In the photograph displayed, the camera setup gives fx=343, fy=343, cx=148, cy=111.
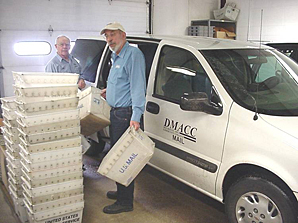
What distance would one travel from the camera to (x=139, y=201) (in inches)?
142

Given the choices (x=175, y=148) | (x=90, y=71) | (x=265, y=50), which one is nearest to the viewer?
(x=175, y=148)

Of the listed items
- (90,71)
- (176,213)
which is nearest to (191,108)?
(176,213)

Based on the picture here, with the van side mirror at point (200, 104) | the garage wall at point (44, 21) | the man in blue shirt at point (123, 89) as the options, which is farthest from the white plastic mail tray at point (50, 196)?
the garage wall at point (44, 21)

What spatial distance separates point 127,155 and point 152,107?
696mm

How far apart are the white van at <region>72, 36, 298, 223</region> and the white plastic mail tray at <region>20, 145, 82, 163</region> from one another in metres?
0.93

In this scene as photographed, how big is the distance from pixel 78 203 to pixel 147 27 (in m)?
5.49

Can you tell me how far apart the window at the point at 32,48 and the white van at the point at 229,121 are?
2.88m

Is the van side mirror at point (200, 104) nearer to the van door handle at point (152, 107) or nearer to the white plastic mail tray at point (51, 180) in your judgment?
the van door handle at point (152, 107)

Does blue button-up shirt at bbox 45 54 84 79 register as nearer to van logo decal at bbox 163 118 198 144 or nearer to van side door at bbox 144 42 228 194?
van side door at bbox 144 42 228 194

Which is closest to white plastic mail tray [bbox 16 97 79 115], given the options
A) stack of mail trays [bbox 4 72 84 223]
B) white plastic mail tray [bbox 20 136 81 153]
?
stack of mail trays [bbox 4 72 84 223]

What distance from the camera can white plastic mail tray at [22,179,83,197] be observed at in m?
→ 2.75

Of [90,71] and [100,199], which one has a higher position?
[90,71]

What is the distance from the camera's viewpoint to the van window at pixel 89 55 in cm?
445

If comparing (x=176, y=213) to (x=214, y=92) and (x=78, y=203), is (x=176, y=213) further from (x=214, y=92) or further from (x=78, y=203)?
(x=214, y=92)
